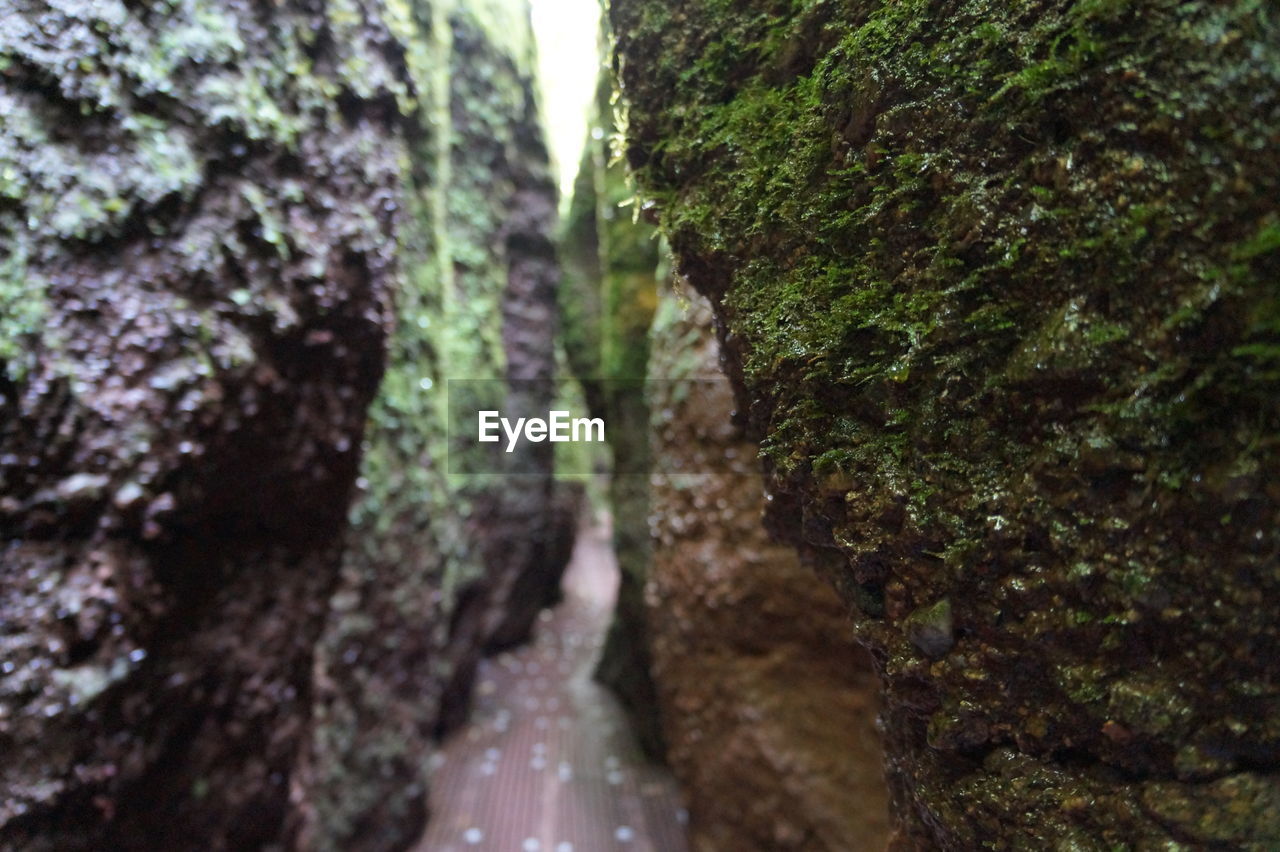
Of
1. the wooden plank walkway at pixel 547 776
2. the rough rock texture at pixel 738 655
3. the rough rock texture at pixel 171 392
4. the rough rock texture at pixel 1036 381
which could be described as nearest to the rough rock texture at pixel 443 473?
the wooden plank walkway at pixel 547 776

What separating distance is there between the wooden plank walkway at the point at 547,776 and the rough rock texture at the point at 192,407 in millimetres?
1043

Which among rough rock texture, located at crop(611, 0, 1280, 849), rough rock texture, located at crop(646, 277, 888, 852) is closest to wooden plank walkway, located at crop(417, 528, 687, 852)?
rough rock texture, located at crop(646, 277, 888, 852)

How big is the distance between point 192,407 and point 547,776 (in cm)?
382

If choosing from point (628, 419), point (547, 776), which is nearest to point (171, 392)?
point (628, 419)

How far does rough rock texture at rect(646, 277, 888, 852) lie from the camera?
267 cm

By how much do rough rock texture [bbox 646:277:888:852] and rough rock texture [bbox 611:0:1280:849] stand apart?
48.8 inches

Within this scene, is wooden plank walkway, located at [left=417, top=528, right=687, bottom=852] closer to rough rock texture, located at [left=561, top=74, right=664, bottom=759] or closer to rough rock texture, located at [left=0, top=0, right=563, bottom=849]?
rough rock texture, located at [left=561, top=74, right=664, bottom=759]

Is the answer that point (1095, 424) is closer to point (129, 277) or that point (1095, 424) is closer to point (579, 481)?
point (129, 277)

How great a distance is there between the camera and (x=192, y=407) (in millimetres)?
2225

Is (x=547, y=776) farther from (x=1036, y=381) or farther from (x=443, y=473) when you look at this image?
(x=1036, y=381)

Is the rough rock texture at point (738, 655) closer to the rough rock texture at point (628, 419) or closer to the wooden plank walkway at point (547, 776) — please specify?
the wooden plank walkway at point (547, 776)

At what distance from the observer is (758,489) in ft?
9.90

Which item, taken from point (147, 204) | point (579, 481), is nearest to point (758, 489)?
point (147, 204)

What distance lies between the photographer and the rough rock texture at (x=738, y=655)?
2666 millimetres
